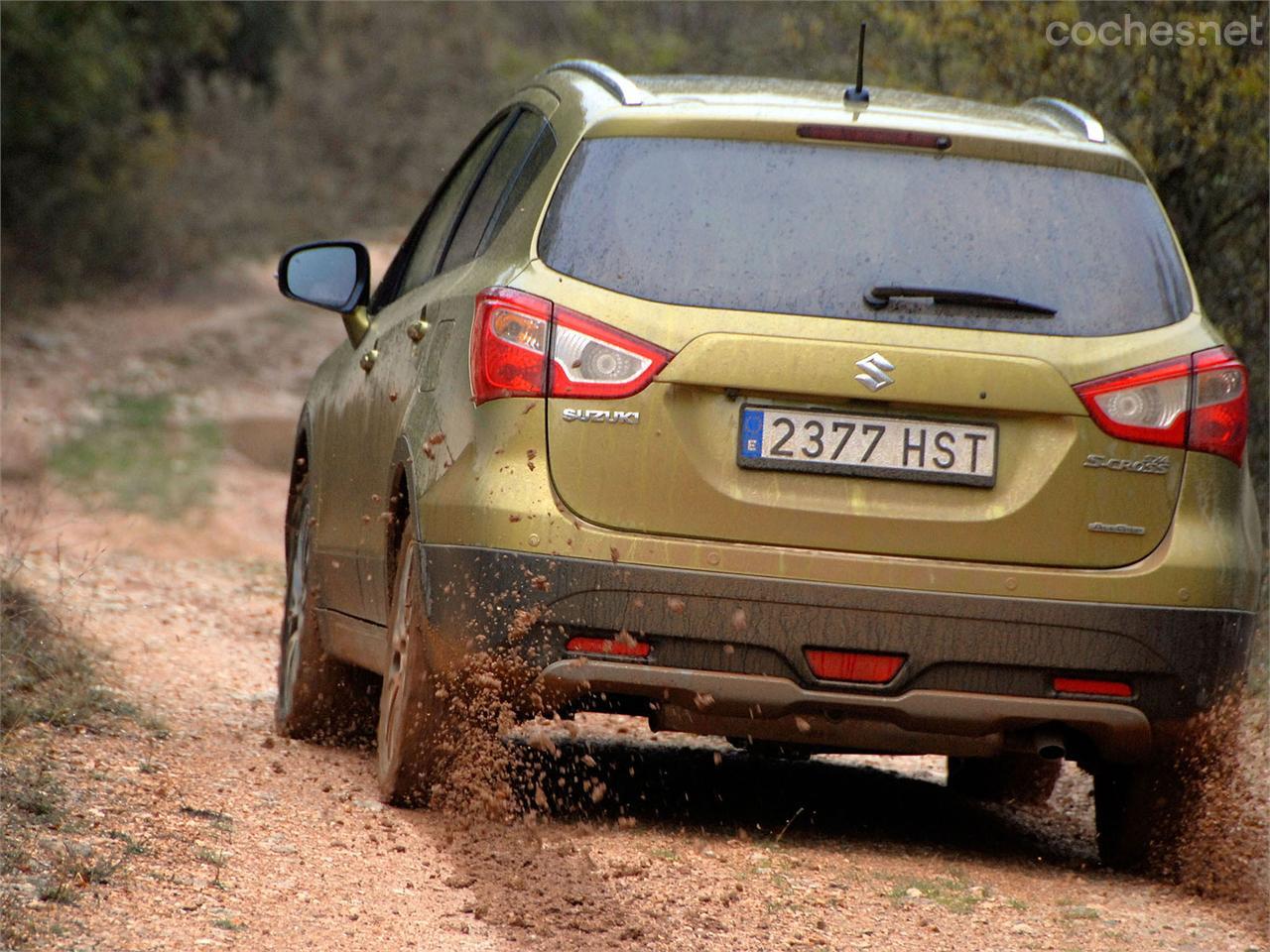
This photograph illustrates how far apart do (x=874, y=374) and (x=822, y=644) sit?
60cm

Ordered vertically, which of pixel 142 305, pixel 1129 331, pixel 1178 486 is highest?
pixel 1129 331

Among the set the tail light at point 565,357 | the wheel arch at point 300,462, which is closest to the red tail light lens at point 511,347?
the tail light at point 565,357

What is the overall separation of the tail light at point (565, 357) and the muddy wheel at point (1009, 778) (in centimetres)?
245

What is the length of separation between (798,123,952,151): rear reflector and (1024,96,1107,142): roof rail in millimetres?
455

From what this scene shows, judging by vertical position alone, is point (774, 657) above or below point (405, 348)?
below

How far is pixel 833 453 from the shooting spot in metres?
4.62

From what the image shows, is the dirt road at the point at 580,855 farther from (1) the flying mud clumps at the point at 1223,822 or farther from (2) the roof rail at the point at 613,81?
(2) the roof rail at the point at 613,81

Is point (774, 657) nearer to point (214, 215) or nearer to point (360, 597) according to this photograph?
point (360, 597)

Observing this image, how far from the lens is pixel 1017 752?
4.91 meters

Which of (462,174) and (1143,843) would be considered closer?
(1143,843)

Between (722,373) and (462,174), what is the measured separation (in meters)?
1.98

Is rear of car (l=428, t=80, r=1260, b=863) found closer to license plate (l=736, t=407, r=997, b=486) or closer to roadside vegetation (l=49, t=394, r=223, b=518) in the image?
license plate (l=736, t=407, r=997, b=486)

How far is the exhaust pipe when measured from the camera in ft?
15.7

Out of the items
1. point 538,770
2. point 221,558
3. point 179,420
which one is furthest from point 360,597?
point 179,420
